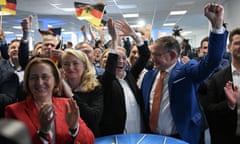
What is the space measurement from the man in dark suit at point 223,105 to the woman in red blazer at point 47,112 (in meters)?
1.04

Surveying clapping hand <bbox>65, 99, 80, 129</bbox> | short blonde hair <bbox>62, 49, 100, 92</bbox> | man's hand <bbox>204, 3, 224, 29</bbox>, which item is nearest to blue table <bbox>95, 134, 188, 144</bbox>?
clapping hand <bbox>65, 99, 80, 129</bbox>

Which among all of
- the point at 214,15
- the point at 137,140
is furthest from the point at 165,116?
the point at 214,15

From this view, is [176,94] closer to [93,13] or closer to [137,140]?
[137,140]

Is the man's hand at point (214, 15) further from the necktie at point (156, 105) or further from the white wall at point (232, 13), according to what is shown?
the white wall at point (232, 13)

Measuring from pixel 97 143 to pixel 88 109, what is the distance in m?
0.23

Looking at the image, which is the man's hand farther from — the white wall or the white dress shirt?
the white wall

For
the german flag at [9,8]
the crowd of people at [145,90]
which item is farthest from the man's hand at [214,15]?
the german flag at [9,8]

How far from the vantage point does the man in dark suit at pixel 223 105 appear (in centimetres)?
198

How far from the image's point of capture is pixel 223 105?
76.5 inches

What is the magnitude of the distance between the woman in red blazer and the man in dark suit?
1044 millimetres

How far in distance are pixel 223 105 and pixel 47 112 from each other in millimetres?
1284

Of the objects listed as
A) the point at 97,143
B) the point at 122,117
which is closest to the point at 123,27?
the point at 122,117

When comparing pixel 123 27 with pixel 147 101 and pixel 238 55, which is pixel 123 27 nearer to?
pixel 147 101

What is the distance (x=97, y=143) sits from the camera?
1.54 meters
